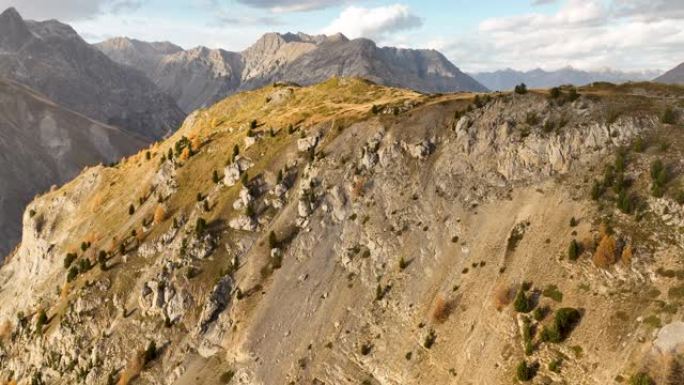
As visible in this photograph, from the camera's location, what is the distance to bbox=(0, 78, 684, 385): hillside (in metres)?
66.7

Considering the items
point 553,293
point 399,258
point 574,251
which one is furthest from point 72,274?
point 574,251

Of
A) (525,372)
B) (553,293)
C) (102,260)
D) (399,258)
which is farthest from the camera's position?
(102,260)

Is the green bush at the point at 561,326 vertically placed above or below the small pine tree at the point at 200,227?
below

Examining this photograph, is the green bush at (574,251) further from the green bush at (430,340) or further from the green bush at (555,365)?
the green bush at (430,340)

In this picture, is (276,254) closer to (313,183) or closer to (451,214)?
(313,183)

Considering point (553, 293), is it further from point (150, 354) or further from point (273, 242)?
point (150, 354)

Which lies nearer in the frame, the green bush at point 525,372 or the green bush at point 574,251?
the green bush at point 525,372

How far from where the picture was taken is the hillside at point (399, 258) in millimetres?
66688

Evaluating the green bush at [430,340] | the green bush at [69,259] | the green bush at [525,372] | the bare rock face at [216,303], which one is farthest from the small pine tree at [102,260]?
the green bush at [525,372]

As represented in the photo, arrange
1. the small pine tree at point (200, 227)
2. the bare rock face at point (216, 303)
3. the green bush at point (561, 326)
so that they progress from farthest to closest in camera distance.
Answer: the small pine tree at point (200, 227), the bare rock face at point (216, 303), the green bush at point (561, 326)

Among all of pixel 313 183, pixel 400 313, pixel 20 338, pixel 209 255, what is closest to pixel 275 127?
pixel 313 183

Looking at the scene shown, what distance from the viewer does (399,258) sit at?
→ 87.6 metres

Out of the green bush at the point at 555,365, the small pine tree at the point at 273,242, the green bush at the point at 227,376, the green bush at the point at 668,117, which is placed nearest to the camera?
the green bush at the point at 555,365

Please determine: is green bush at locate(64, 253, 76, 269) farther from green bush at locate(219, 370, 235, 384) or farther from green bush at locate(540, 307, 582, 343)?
green bush at locate(540, 307, 582, 343)
